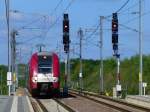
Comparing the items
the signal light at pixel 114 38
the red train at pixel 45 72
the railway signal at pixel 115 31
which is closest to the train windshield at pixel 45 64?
the red train at pixel 45 72

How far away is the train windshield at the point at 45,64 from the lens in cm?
4650

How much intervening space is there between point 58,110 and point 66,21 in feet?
54.1

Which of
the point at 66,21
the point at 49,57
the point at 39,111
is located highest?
the point at 66,21

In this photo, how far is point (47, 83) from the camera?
46.4m

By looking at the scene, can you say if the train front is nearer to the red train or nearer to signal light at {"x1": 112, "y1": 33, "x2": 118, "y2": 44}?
the red train

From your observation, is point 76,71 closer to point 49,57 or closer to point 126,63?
point 126,63

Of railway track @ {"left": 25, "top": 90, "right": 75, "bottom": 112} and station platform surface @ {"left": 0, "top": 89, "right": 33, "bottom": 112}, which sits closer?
station platform surface @ {"left": 0, "top": 89, "right": 33, "bottom": 112}

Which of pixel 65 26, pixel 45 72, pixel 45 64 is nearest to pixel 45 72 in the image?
pixel 45 72

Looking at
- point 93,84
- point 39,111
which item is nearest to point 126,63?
point 93,84

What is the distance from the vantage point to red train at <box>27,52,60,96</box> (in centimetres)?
4631

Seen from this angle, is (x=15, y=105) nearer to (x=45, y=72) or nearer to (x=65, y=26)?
(x=45, y=72)

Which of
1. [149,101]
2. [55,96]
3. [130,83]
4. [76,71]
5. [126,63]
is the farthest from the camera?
[76,71]

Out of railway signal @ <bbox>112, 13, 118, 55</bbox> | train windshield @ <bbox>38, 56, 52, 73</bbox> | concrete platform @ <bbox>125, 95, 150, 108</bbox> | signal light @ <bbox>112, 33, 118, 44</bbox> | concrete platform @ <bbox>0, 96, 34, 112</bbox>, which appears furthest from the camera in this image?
signal light @ <bbox>112, 33, 118, 44</bbox>

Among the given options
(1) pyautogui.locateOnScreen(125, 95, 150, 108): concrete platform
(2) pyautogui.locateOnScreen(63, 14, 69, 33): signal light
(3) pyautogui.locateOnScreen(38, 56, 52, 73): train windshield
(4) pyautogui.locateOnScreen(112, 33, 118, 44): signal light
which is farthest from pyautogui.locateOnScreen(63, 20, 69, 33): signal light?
(1) pyautogui.locateOnScreen(125, 95, 150, 108): concrete platform
